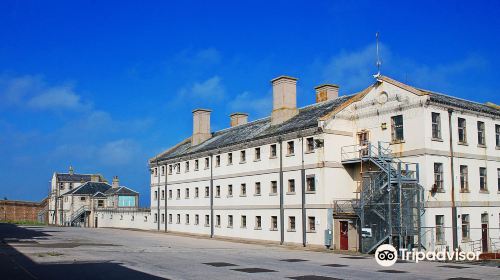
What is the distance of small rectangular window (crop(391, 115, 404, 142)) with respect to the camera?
35.7 m

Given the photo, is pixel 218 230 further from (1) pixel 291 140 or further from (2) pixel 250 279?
(2) pixel 250 279

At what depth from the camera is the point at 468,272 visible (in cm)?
2280

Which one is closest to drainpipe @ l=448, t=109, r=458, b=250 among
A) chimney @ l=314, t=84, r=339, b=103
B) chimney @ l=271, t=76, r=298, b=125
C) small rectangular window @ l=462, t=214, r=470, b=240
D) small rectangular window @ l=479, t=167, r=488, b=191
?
small rectangular window @ l=462, t=214, r=470, b=240

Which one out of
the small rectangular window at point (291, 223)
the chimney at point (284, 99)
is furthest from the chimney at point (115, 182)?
the small rectangular window at point (291, 223)

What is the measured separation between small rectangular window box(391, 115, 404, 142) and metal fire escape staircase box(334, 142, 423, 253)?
1055 mm

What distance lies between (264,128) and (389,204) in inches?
734

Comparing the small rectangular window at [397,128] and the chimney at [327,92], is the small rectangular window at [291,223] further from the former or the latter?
the chimney at [327,92]

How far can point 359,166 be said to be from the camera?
38.6 metres

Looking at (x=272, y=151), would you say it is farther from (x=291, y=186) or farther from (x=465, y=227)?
(x=465, y=227)

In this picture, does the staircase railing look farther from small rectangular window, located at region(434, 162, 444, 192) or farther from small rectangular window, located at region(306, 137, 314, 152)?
small rectangular window, located at region(434, 162, 444, 192)

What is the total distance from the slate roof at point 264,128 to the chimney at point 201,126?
98 centimetres

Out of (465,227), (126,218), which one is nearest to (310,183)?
(465,227)

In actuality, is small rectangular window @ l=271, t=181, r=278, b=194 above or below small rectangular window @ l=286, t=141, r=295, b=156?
below

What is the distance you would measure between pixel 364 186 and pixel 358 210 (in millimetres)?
2446
